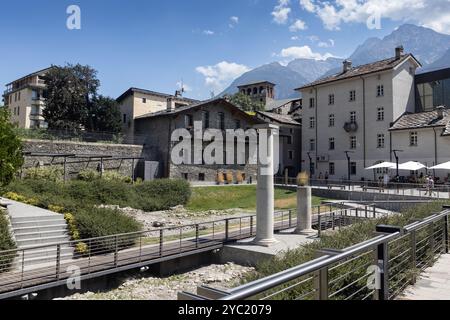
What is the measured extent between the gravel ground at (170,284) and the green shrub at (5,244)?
93.0 inches

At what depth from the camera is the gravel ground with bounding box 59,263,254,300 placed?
→ 33.7 feet

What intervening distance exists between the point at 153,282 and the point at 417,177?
30080mm

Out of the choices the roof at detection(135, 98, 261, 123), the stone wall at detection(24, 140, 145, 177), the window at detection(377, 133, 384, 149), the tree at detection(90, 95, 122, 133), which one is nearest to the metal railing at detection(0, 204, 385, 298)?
Result: the stone wall at detection(24, 140, 145, 177)

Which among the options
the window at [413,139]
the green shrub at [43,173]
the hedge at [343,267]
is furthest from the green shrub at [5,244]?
the window at [413,139]

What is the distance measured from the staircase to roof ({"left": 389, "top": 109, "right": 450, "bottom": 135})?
32.0 metres

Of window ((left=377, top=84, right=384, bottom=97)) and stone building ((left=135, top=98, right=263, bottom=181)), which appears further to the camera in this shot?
window ((left=377, top=84, right=384, bottom=97))

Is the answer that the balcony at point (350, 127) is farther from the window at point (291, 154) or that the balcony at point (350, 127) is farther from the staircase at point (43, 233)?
the staircase at point (43, 233)

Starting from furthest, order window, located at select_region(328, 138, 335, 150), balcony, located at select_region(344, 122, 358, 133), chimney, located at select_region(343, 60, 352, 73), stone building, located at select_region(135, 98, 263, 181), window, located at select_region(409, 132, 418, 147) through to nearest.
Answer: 1. chimney, located at select_region(343, 60, 352, 73)
2. window, located at select_region(328, 138, 335, 150)
3. balcony, located at select_region(344, 122, 358, 133)
4. stone building, located at select_region(135, 98, 263, 181)
5. window, located at select_region(409, 132, 418, 147)

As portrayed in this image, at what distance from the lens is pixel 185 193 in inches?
1109

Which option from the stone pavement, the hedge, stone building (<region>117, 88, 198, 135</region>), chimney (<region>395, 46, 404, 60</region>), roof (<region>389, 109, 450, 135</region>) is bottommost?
the stone pavement

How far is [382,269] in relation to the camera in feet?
14.7

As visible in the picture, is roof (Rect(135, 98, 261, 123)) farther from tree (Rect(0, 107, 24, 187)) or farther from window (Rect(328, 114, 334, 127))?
→ tree (Rect(0, 107, 24, 187))
